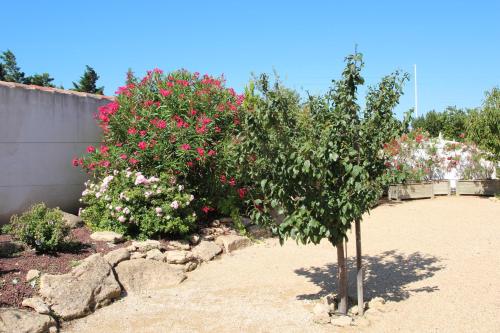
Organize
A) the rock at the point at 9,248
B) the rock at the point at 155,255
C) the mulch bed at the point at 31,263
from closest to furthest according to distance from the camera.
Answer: the mulch bed at the point at 31,263
the rock at the point at 9,248
the rock at the point at 155,255

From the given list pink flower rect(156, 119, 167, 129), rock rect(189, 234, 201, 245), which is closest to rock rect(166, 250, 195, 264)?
rock rect(189, 234, 201, 245)

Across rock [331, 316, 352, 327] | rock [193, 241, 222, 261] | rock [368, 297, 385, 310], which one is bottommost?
rock [331, 316, 352, 327]

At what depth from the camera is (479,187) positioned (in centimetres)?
1288

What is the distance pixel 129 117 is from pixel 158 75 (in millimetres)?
1206

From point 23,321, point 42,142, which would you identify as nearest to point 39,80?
point 42,142

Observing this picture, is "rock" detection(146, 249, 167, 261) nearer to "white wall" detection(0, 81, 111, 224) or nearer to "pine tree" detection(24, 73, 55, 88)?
"white wall" detection(0, 81, 111, 224)

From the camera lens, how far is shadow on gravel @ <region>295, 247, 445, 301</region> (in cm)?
527

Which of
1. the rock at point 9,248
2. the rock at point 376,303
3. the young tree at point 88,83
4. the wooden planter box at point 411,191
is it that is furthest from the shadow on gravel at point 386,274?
the young tree at point 88,83

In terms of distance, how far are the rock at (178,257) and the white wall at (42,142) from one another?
2.85 m

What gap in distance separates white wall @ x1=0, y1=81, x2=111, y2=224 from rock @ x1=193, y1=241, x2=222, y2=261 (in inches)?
112

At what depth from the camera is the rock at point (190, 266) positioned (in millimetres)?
6560

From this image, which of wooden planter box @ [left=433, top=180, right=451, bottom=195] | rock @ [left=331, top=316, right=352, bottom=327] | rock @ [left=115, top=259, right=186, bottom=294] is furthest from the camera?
wooden planter box @ [left=433, top=180, right=451, bottom=195]

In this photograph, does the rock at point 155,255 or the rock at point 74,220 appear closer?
the rock at point 155,255

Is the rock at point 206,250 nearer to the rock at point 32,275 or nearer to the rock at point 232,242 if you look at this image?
the rock at point 232,242
